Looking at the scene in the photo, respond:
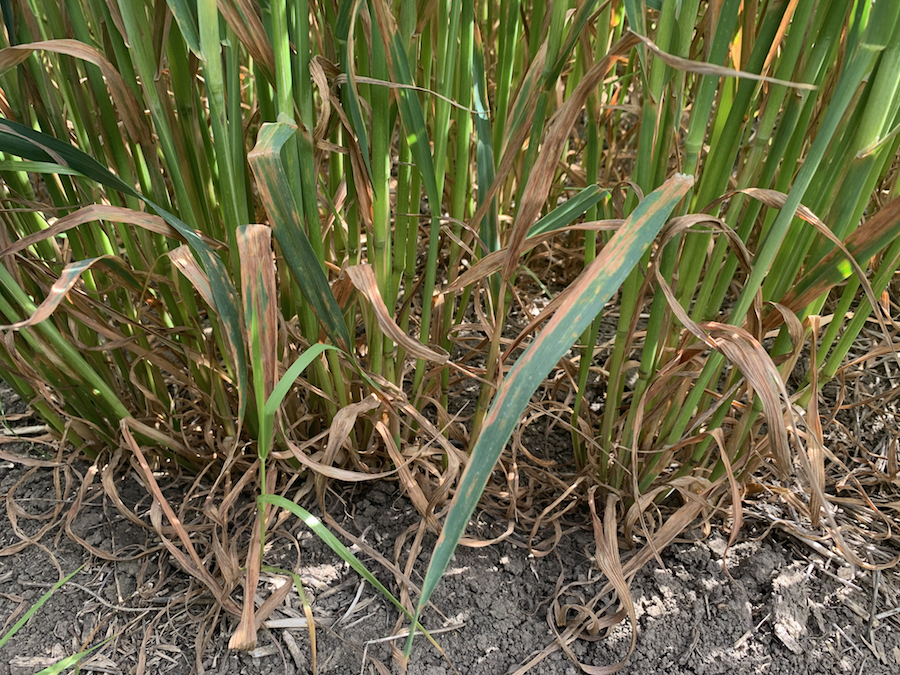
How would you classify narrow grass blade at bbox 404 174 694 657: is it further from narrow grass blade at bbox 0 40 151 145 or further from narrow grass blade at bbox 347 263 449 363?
narrow grass blade at bbox 0 40 151 145

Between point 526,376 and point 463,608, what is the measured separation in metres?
0.45

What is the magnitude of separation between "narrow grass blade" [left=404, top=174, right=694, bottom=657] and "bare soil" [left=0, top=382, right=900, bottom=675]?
0.35 meters

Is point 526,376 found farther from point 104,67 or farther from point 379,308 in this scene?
point 104,67

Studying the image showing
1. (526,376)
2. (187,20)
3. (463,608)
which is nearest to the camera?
(526,376)

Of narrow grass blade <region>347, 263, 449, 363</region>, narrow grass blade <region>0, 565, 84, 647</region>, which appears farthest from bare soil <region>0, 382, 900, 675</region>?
narrow grass blade <region>347, 263, 449, 363</region>

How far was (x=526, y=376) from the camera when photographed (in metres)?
0.39

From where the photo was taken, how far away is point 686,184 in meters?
0.47

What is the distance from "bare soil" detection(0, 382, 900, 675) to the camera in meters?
0.70

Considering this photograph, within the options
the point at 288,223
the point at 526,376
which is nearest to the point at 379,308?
the point at 288,223

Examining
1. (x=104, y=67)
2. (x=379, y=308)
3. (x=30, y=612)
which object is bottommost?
(x=30, y=612)

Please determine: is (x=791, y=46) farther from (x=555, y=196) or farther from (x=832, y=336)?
(x=555, y=196)

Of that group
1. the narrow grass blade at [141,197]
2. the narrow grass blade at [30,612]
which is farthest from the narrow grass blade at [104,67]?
the narrow grass blade at [30,612]

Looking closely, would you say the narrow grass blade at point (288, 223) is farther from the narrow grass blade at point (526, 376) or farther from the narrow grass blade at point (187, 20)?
the narrow grass blade at point (526, 376)

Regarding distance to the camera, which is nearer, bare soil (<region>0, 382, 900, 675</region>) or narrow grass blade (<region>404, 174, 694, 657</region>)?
narrow grass blade (<region>404, 174, 694, 657</region>)
